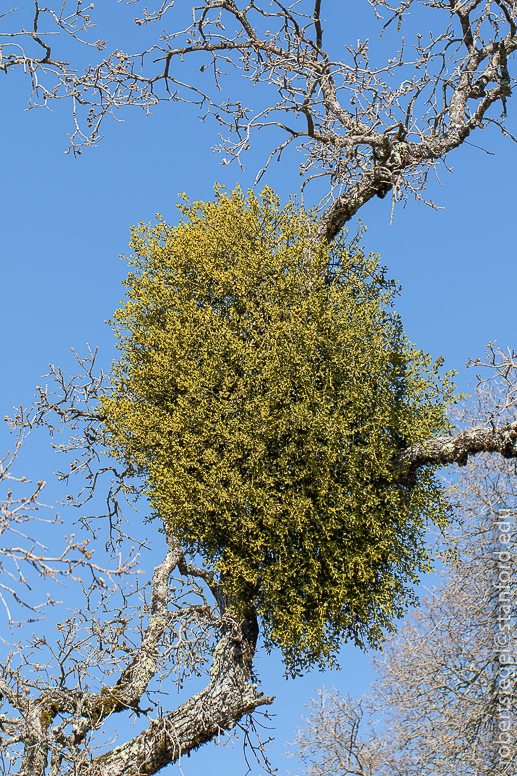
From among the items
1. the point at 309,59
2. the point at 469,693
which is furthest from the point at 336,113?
the point at 469,693

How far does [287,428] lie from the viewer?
964 cm

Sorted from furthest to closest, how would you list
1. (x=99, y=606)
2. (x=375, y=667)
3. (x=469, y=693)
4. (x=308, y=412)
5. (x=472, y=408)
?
1. (x=375, y=667)
2. (x=472, y=408)
3. (x=469, y=693)
4. (x=308, y=412)
5. (x=99, y=606)

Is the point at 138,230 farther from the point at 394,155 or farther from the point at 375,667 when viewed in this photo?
the point at 375,667

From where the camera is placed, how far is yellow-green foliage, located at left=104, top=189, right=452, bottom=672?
31.7 feet

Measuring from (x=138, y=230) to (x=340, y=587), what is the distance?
268 inches

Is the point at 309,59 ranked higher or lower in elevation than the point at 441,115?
higher

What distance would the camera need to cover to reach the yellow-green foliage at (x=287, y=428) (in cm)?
965

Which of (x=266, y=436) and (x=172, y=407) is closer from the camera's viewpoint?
(x=266, y=436)

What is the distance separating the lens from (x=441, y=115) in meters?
11.9

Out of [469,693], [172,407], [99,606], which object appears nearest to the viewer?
[99,606]

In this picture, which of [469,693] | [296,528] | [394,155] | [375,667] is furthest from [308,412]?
[375,667]

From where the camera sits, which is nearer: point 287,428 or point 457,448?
point 287,428

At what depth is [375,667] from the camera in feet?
53.2

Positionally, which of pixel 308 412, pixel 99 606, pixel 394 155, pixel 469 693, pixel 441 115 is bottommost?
pixel 469 693
